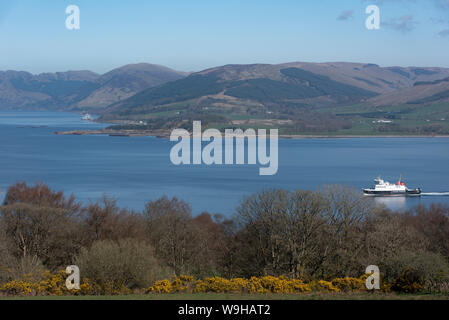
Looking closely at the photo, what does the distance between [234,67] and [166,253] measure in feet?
501

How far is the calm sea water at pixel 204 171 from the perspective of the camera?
3089cm

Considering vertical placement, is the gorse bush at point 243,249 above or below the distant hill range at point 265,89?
below

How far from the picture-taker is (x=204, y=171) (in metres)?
42.8

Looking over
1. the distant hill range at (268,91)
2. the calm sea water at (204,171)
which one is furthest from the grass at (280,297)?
the distant hill range at (268,91)

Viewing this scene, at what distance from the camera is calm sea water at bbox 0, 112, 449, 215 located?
30.9 metres

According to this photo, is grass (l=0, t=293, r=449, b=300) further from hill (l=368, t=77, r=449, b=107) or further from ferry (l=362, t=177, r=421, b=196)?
hill (l=368, t=77, r=449, b=107)

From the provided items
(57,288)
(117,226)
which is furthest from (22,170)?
(57,288)

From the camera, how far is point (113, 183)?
3456 cm

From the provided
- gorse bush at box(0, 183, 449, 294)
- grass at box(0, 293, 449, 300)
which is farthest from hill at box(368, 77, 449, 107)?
grass at box(0, 293, 449, 300)

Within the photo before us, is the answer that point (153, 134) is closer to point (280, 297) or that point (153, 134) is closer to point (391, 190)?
point (391, 190)

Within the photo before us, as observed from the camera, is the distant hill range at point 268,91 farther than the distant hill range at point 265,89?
No

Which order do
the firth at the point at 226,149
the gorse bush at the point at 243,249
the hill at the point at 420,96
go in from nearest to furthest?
1. the gorse bush at the point at 243,249
2. the firth at the point at 226,149
3. the hill at the point at 420,96

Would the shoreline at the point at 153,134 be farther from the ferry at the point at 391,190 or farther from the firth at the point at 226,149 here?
the ferry at the point at 391,190
